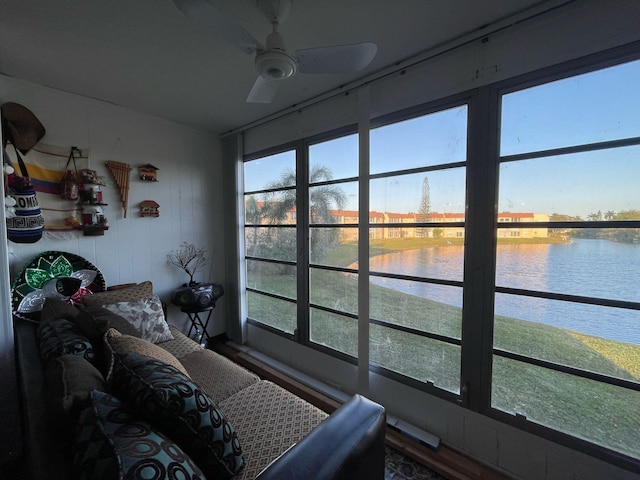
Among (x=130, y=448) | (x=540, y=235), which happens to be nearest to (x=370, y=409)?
(x=130, y=448)

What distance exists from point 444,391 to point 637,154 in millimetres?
1675

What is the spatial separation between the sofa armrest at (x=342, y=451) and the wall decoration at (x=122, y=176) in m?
2.67

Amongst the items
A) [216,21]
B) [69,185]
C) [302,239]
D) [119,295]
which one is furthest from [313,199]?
[69,185]

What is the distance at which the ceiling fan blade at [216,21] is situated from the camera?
1.00 meters

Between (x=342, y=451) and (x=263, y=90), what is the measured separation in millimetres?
1857

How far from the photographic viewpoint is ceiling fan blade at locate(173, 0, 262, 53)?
100cm

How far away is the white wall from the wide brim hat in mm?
110

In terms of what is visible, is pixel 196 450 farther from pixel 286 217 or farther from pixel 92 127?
pixel 92 127

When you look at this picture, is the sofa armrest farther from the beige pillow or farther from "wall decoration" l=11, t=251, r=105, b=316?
"wall decoration" l=11, t=251, r=105, b=316

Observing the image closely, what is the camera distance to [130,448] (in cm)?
65

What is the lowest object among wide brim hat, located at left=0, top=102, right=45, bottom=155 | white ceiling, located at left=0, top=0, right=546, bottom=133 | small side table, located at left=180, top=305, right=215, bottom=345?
small side table, located at left=180, top=305, right=215, bottom=345

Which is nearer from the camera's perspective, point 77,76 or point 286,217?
point 77,76

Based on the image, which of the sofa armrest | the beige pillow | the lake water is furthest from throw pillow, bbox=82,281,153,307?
the lake water

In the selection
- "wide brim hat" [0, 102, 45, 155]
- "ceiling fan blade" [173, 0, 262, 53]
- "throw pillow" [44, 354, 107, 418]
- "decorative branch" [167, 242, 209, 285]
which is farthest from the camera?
"decorative branch" [167, 242, 209, 285]
